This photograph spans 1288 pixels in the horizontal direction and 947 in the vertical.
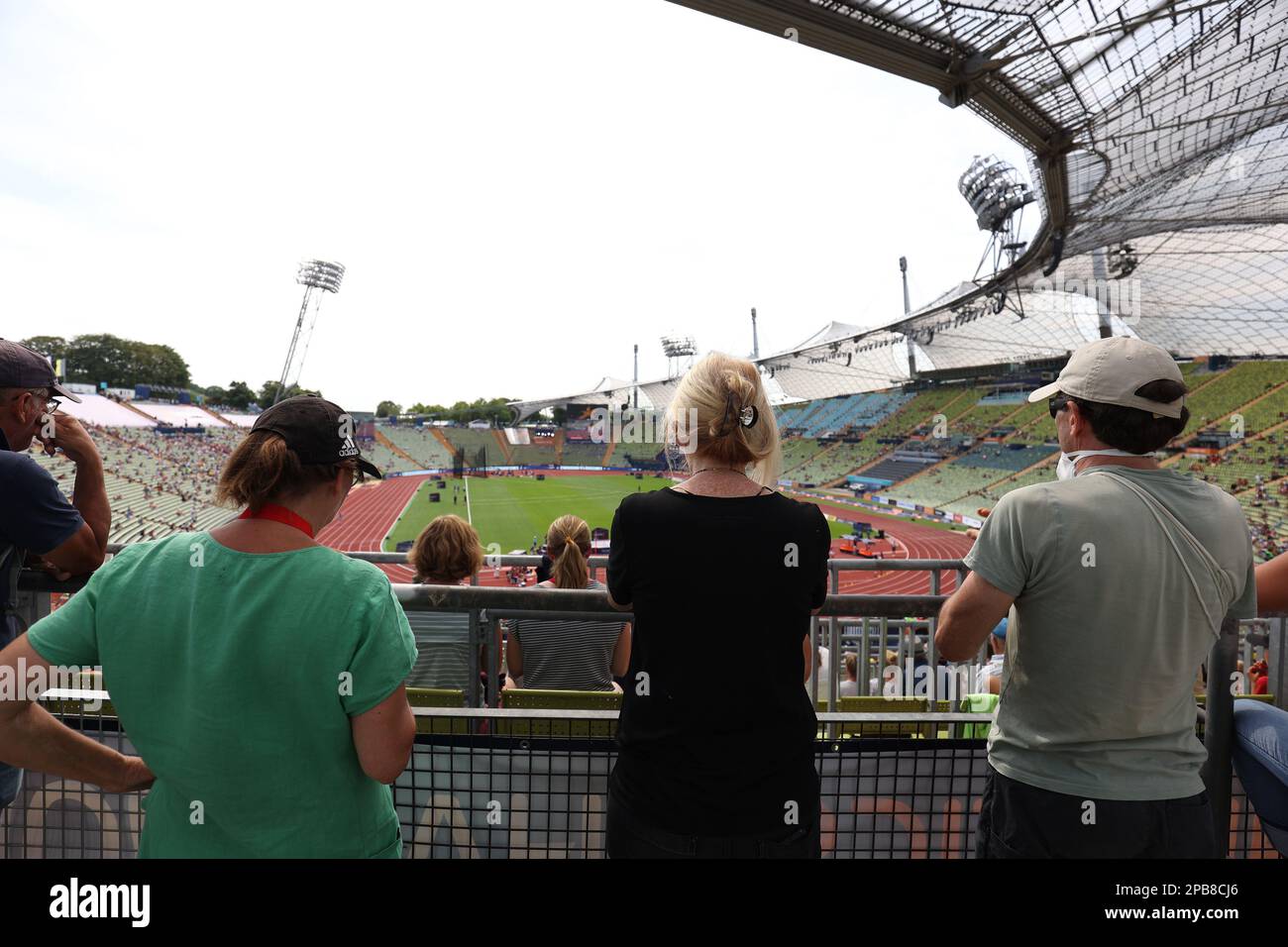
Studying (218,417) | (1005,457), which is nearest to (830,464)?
(1005,457)

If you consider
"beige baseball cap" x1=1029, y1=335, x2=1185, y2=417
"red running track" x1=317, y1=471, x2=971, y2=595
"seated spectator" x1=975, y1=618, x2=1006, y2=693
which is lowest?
"red running track" x1=317, y1=471, x2=971, y2=595

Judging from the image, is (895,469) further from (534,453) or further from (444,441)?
(444,441)

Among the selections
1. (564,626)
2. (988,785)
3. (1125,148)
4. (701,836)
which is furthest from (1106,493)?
(1125,148)

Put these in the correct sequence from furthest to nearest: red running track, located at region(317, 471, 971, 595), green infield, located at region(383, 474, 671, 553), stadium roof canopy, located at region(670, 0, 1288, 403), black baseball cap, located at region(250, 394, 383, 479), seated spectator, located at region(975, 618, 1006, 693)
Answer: green infield, located at region(383, 474, 671, 553)
red running track, located at region(317, 471, 971, 595)
stadium roof canopy, located at region(670, 0, 1288, 403)
seated spectator, located at region(975, 618, 1006, 693)
black baseball cap, located at region(250, 394, 383, 479)

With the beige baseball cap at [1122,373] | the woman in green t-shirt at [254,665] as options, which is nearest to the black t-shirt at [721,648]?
the woman in green t-shirt at [254,665]

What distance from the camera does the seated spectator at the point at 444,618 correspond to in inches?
110

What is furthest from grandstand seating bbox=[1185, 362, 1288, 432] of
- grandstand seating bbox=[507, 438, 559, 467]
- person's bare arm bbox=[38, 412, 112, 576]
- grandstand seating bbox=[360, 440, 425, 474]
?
grandstand seating bbox=[360, 440, 425, 474]

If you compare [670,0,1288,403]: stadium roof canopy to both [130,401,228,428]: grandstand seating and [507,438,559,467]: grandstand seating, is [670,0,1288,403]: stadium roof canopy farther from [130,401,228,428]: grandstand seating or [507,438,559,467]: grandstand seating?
[130,401,228,428]: grandstand seating

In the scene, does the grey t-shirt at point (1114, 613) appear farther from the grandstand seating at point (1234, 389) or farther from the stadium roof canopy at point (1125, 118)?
the grandstand seating at point (1234, 389)

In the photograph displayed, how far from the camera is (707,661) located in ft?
4.27

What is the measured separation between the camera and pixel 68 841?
1.93 m

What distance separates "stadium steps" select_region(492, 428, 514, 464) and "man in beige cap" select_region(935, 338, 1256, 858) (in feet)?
259

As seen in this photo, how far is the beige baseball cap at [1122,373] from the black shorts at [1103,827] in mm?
872

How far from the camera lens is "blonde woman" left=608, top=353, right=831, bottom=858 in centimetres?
128
